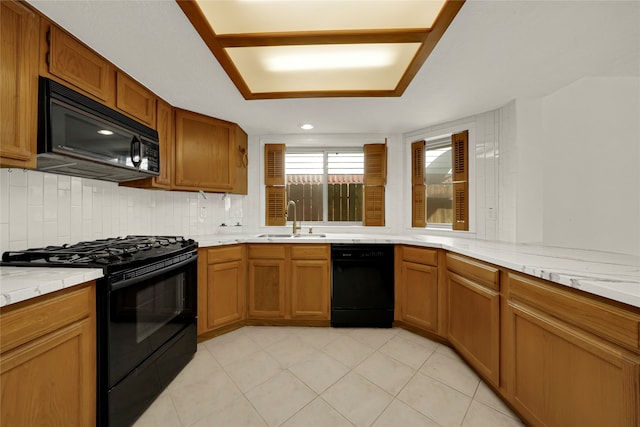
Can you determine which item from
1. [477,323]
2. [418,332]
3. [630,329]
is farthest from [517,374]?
[418,332]

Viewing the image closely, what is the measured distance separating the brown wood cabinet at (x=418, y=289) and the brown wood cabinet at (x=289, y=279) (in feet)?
2.35

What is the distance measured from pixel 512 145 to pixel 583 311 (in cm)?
174

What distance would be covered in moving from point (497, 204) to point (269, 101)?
7.77 feet

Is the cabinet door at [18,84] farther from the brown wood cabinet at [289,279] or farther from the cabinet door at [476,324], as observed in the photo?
the cabinet door at [476,324]

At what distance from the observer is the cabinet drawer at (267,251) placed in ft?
7.96

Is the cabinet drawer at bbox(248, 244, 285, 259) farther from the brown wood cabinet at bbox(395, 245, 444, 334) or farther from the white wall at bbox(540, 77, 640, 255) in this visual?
the white wall at bbox(540, 77, 640, 255)

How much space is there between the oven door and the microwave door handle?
742 mm

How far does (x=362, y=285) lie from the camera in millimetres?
2412

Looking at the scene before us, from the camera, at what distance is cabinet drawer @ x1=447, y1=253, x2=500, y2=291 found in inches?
59.4

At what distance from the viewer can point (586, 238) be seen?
6.31 ft

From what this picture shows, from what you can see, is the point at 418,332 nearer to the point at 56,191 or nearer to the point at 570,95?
the point at 570,95

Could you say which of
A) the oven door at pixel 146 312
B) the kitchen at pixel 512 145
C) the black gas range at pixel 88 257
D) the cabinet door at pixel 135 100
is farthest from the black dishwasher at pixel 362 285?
the cabinet door at pixel 135 100

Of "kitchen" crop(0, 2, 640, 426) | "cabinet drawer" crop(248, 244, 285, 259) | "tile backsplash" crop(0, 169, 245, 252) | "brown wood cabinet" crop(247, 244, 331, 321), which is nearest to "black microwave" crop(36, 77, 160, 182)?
"tile backsplash" crop(0, 169, 245, 252)

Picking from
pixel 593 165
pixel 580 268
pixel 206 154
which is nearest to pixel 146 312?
pixel 206 154
